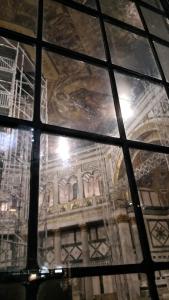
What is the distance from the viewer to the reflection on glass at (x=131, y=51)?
1.88 meters

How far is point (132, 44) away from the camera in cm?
225

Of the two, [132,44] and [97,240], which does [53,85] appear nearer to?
[132,44]

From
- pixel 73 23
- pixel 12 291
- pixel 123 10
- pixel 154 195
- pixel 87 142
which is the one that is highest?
pixel 87 142

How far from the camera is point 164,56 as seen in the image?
1883 millimetres

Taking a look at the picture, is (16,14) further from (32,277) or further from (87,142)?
(87,142)

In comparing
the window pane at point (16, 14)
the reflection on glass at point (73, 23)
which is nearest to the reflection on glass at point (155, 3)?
the reflection on glass at point (73, 23)

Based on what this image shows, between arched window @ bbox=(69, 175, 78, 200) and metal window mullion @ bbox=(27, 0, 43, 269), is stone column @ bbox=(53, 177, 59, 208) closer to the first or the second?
arched window @ bbox=(69, 175, 78, 200)

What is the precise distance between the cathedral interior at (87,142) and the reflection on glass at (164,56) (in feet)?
0.04

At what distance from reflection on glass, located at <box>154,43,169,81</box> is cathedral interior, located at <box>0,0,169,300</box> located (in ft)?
0.04

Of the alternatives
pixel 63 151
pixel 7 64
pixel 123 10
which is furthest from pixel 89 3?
pixel 63 151

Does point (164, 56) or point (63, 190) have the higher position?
point (63, 190)

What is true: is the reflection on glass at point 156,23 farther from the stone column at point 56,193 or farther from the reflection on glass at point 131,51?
the stone column at point 56,193

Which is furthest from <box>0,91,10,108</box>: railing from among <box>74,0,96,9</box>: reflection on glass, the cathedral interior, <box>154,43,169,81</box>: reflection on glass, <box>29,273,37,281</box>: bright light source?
<box>29,273,37,281</box>: bright light source

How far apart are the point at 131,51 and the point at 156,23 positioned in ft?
1.04
